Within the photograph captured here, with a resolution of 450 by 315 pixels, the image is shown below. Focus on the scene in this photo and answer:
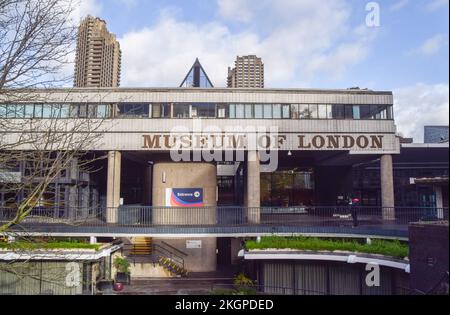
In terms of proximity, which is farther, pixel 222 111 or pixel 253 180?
pixel 222 111

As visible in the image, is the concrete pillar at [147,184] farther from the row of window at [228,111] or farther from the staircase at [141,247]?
the staircase at [141,247]

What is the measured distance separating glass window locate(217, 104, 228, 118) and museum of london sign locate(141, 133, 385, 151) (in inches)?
58.1

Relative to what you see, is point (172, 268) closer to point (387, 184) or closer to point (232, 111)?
point (232, 111)

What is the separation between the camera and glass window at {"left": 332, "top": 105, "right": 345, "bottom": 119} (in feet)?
83.7

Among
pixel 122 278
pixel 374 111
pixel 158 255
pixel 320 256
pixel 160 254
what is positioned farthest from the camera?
pixel 374 111

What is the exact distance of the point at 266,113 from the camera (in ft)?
82.3

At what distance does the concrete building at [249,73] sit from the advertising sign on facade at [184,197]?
8373cm

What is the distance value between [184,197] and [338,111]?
13.2 m

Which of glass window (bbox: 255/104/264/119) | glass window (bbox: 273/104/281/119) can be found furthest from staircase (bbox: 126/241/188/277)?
glass window (bbox: 273/104/281/119)

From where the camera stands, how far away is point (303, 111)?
2536cm

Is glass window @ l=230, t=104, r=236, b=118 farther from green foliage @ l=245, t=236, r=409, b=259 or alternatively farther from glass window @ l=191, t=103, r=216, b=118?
green foliage @ l=245, t=236, r=409, b=259

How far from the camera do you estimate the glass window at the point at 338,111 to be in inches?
1005

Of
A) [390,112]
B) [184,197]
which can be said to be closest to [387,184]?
[390,112]

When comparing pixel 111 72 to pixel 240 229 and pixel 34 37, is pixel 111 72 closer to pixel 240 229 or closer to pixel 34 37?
pixel 240 229
